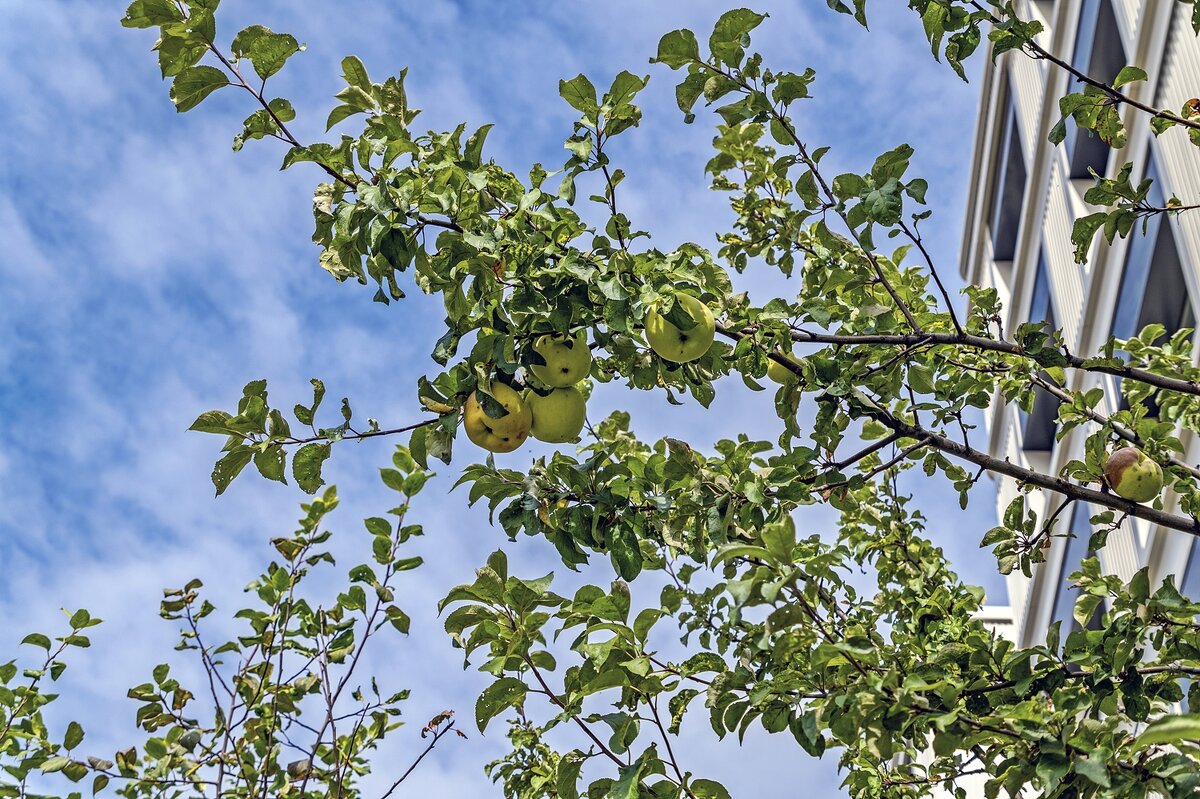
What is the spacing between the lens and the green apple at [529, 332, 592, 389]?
3078 mm

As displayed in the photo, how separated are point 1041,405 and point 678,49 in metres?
15.2

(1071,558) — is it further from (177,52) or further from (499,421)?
(177,52)

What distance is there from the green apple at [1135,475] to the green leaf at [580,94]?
9.56 feet

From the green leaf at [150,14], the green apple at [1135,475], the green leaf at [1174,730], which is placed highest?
the green leaf at [150,14]

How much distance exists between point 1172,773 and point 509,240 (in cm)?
238

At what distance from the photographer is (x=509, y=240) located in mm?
2975

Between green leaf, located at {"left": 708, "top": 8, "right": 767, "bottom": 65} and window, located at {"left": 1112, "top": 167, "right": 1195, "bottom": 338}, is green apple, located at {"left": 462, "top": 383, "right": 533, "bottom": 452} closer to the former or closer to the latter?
green leaf, located at {"left": 708, "top": 8, "right": 767, "bottom": 65}

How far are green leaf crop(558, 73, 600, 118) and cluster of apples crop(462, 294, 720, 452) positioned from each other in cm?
70

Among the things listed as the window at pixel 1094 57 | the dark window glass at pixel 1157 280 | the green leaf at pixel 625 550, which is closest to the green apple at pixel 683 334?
the green leaf at pixel 625 550

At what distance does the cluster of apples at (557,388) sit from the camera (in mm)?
3090

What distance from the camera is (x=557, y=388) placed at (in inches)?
127

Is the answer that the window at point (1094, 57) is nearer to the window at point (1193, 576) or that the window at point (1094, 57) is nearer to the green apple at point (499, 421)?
the window at point (1193, 576)

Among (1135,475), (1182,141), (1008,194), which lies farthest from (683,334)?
(1008,194)

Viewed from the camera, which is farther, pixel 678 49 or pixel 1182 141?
pixel 1182 141
